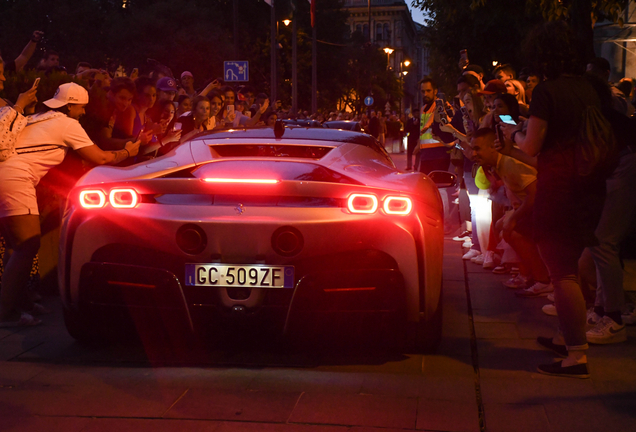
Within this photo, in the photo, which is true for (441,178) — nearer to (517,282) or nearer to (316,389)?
(517,282)

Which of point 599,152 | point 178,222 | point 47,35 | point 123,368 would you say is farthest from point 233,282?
point 47,35

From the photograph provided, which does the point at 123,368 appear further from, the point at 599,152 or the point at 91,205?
the point at 599,152

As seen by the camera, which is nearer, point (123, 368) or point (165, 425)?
point (165, 425)

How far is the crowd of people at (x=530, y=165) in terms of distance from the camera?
4.45m

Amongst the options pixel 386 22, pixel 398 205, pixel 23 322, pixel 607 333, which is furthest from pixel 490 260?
pixel 386 22

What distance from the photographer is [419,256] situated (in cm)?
441

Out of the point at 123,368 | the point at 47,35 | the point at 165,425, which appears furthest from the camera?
the point at 47,35

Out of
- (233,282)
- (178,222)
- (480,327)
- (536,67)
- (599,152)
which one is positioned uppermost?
(536,67)

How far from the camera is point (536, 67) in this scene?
463 centimetres

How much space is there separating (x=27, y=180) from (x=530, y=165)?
3374 millimetres

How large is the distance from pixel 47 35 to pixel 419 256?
44.4 meters

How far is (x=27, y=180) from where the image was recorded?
18.8 feet

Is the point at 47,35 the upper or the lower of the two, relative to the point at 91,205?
upper

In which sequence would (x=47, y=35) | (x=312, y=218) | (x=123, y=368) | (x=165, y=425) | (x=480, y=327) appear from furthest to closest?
(x=47, y=35), (x=480, y=327), (x=123, y=368), (x=312, y=218), (x=165, y=425)
